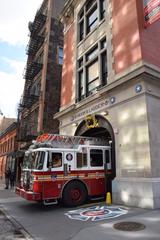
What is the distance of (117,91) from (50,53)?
14872 mm

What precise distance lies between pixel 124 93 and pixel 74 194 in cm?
594

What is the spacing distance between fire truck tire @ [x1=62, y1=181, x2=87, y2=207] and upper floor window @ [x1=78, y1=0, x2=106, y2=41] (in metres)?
11.7

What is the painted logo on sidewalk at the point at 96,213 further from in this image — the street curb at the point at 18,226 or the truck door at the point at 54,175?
the street curb at the point at 18,226

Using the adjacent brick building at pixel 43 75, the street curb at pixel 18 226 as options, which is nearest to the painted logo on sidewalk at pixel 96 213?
the street curb at pixel 18 226

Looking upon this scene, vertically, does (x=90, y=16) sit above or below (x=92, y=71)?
above

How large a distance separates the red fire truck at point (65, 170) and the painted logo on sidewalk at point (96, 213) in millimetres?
1188

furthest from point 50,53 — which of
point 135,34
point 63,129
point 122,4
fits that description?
point 135,34

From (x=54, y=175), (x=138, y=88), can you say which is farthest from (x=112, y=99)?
(x=54, y=175)

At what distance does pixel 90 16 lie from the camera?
18.2m

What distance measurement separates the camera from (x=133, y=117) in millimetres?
11578

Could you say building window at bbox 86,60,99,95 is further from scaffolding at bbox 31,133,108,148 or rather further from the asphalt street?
the asphalt street

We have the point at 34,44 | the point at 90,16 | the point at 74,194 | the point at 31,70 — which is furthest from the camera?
the point at 34,44

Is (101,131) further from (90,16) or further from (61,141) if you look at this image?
(90,16)

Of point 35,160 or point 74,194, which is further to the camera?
point 74,194
